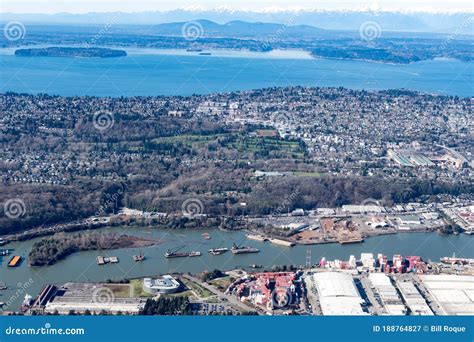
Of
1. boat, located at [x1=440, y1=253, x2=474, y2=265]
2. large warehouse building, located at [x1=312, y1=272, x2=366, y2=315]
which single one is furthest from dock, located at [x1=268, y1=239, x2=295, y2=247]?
boat, located at [x1=440, y1=253, x2=474, y2=265]

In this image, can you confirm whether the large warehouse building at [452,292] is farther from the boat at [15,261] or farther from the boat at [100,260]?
the boat at [15,261]

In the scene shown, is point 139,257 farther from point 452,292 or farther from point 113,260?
point 452,292

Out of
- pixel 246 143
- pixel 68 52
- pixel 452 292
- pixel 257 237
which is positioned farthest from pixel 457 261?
pixel 68 52

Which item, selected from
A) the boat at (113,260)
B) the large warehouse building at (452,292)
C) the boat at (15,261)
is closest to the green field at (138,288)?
the boat at (113,260)

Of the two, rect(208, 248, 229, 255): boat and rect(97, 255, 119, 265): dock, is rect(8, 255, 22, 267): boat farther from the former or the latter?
rect(208, 248, 229, 255): boat

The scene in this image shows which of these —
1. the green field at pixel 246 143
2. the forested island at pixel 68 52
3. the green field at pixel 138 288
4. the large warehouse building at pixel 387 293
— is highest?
the forested island at pixel 68 52

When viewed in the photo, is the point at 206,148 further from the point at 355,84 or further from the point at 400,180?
the point at 355,84
